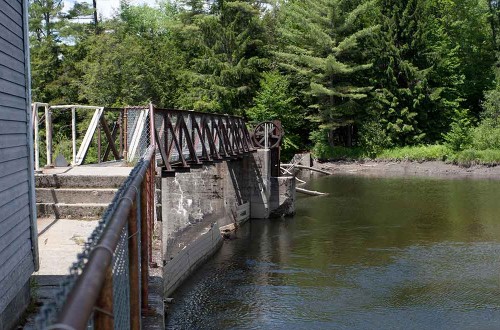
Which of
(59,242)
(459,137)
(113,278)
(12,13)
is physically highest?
(12,13)

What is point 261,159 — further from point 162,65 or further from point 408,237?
point 162,65

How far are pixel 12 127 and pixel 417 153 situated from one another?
138 feet

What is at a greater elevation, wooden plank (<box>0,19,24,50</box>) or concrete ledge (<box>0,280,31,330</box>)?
wooden plank (<box>0,19,24,50</box>)

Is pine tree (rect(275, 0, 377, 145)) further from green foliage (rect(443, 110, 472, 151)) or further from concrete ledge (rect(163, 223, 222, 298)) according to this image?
concrete ledge (rect(163, 223, 222, 298))

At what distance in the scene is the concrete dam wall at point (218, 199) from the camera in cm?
1962

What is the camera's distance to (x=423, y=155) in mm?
45125

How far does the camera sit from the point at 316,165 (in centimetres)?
4678

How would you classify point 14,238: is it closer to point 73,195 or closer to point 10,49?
point 10,49

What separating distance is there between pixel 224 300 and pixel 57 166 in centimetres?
482

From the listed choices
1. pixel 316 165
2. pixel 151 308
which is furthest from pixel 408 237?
pixel 316 165

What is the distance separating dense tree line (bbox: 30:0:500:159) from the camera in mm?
46781

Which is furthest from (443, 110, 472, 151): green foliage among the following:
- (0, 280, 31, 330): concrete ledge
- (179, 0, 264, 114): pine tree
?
(0, 280, 31, 330): concrete ledge

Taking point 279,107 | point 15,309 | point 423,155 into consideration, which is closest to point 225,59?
point 279,107

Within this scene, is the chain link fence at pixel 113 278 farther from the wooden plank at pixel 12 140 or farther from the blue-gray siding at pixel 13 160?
the wooden plank at pixel 12 140
